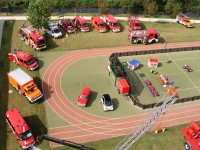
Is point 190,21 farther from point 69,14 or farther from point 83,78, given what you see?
point 83,78

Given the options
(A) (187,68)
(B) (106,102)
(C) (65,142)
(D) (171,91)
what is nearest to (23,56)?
(B) (106,102)

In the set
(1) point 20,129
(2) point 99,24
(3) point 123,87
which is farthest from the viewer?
(2) point 99,24

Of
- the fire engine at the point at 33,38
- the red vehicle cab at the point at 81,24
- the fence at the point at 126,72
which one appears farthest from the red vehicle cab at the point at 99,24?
the fire engine at the point at 33,38

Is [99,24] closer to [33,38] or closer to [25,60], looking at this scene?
[33,38]

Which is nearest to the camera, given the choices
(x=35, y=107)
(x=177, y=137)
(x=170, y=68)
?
(x=177, y=137)

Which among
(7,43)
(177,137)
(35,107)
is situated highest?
(7,43)

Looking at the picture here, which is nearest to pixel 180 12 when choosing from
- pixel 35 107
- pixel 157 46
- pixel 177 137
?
pixel 157 46

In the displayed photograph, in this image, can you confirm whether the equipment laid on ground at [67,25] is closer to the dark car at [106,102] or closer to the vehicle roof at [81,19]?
the vehicle roof at [81,19]

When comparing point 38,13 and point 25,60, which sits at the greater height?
point 38,13
